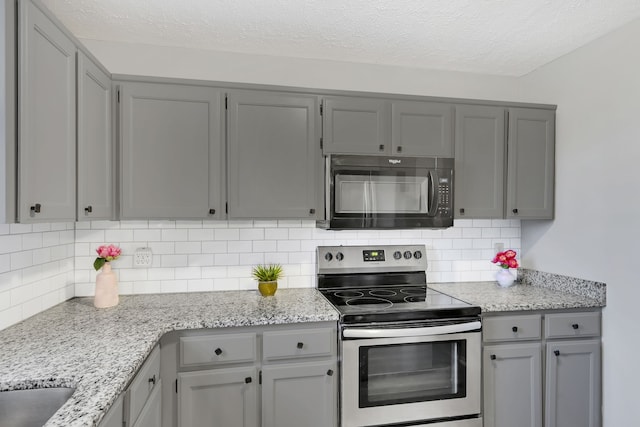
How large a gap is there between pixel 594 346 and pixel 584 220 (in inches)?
30.2

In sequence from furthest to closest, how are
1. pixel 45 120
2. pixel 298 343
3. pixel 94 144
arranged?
pixel 298 343 < pixel 94 144 < pixel 45 120

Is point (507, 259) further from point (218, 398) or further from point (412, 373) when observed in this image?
point (218, 398)

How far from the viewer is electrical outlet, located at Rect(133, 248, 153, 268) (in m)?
2.41

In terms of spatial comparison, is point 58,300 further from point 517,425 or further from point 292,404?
point 517,425

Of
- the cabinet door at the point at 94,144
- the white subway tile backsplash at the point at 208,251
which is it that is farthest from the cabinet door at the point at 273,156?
the cabinet door at the point at 94,144

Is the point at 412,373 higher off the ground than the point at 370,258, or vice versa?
the point at 370,258

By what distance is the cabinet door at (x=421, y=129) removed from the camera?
8.05 ft

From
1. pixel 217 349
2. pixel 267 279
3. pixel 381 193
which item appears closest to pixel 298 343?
pixel 217 349

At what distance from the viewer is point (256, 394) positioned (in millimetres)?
1946

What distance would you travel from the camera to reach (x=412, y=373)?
211cm

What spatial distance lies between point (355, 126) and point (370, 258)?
912 millimetres

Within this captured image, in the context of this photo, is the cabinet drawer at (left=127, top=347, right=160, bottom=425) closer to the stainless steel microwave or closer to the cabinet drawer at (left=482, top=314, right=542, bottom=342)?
the stainless steel microwave

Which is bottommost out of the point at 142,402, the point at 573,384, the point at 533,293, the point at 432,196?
the point at 573,384

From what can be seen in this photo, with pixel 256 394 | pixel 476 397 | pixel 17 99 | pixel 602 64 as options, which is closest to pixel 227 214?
pixel 256 394
